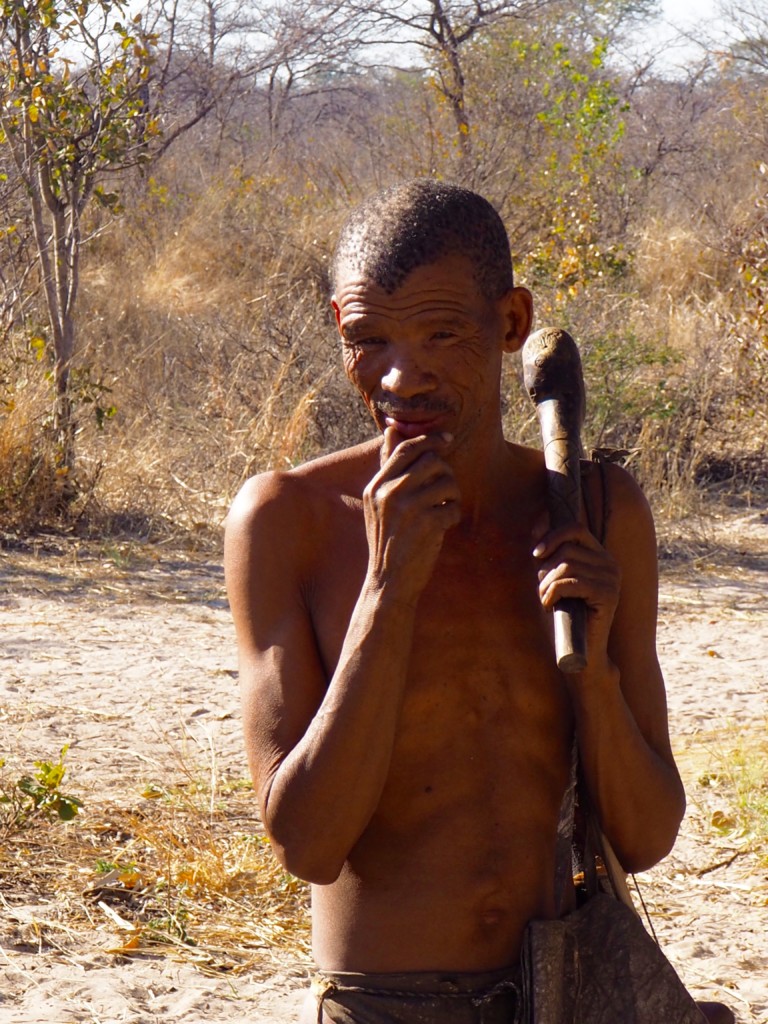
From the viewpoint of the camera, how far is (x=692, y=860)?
341 cm

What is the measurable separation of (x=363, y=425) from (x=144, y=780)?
369cm

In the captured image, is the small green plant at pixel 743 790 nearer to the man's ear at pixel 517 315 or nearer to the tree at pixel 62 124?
the man's ear at pixel 517 315

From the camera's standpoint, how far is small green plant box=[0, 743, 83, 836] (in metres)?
3.22

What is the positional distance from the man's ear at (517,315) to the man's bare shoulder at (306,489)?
21 cm

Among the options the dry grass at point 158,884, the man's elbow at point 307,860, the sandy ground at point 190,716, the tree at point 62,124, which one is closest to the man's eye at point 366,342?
the man's elbow at point 307,860

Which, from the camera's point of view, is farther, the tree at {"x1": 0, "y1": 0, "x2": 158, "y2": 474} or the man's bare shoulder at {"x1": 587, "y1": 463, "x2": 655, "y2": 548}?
the tree at {"x1": 0, "y1": 0, "x2": 158, "y2": 474}

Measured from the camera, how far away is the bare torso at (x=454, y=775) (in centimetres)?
A: 172

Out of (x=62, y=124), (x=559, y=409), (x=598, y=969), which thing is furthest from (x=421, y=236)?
(x=62, y=124)

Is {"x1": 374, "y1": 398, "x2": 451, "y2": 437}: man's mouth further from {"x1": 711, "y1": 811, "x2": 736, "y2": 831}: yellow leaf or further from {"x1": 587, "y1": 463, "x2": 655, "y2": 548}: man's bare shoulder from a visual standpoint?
{"x1": 711, "y1": 811, "x2": 736, "y2": 831}: yellow leaf

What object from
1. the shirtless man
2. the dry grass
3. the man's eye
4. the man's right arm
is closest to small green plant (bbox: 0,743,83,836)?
the dry grass

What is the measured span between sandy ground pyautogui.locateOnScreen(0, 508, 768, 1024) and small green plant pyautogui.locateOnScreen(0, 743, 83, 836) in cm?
21

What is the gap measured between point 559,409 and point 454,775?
0.48 m

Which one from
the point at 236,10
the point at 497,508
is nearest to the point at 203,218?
the point at 236,10

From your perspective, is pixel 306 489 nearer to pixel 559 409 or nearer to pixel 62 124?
pixel 559 409
